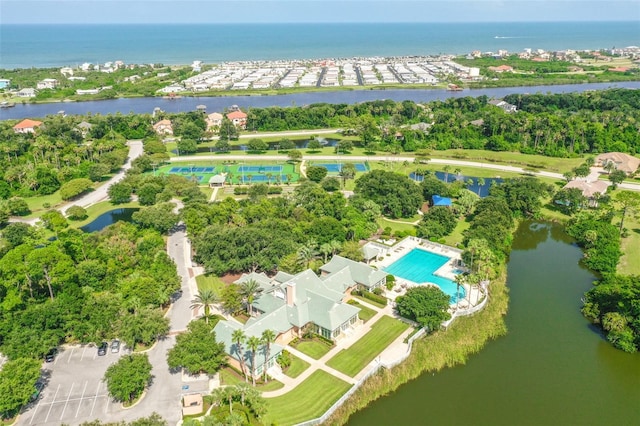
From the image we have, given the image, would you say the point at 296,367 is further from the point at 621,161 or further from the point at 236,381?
the point at 621,161

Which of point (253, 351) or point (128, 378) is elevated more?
point (253, 351)

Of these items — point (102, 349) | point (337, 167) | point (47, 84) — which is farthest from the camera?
point (47, 84)

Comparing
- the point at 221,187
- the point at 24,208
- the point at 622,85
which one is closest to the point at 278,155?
the point at 221,187

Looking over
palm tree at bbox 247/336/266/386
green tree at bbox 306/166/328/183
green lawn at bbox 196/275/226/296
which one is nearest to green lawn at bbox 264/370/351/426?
palm tree at bbox 247/336/266/386

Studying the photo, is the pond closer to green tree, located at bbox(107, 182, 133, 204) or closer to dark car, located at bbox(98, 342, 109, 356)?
green tree, located at bbox(107, 182, 133, 204)

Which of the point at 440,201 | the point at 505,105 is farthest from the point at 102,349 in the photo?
the point at 505,105

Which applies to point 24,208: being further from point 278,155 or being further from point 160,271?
point 278,155

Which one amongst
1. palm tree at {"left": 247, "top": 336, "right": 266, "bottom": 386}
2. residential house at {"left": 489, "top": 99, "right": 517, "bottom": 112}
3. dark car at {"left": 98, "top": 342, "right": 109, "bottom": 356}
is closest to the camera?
palm tree at {"left": 247, "top": 336, "right": 266, "bottom": 386}
